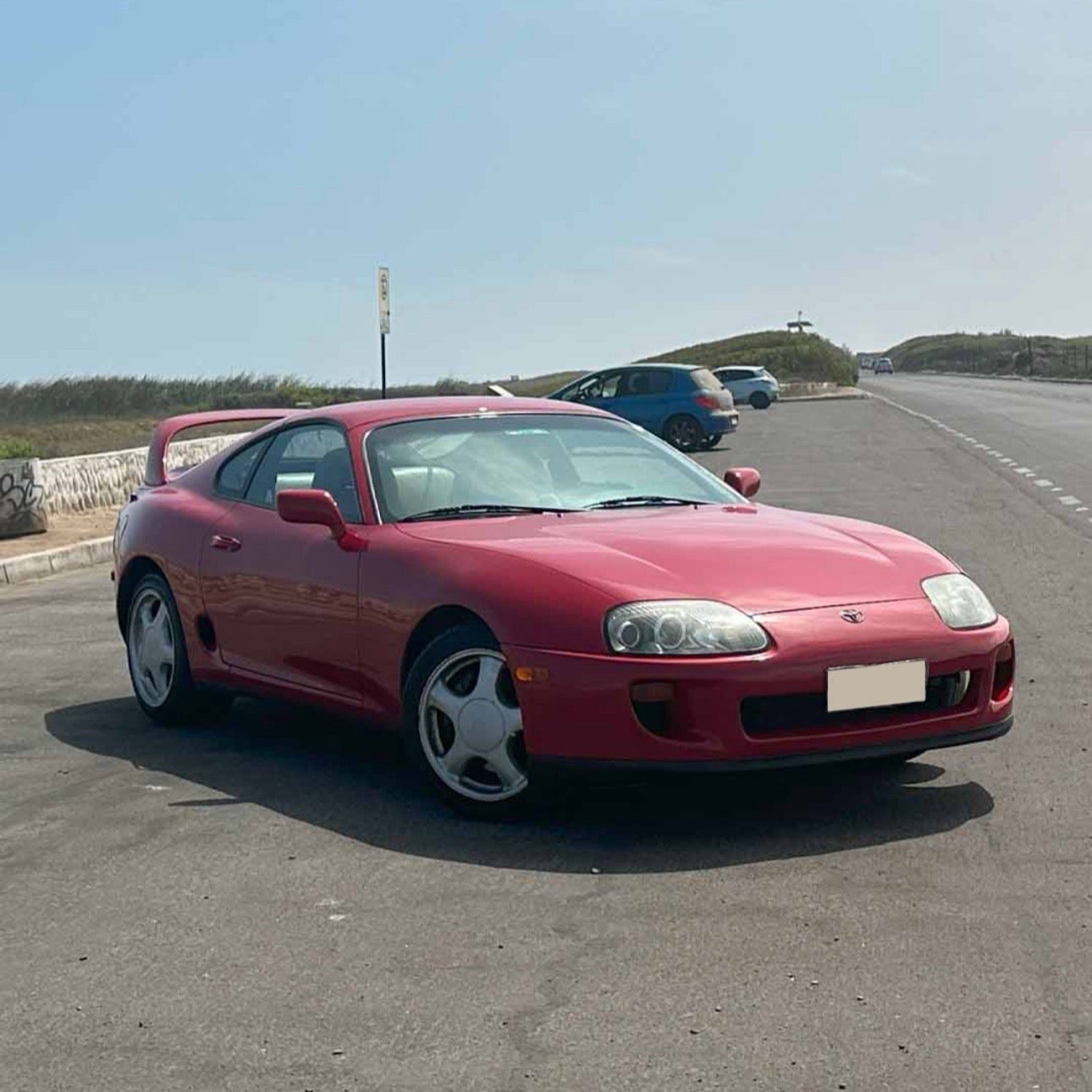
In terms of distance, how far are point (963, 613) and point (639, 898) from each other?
1590 mm

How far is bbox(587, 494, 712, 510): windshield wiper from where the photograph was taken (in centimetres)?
659

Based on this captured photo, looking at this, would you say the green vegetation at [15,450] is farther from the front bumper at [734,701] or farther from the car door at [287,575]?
the front bumper at [734,701]

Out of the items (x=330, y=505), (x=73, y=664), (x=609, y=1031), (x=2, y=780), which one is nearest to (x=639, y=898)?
(x=609, y=1031)

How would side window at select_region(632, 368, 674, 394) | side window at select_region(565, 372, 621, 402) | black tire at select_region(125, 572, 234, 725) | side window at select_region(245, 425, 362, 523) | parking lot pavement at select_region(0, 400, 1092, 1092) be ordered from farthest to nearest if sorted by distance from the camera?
1. side window at select_region(565, 372, 621, 402)
2. side window at select_region(632, 368, 674, 394)
3. black tire at select_region(125, 572, 234, 725)
4. side window at select_region(245, 425, 362, 523)
5. parking lot pavement at select_region(0, 400, 1092, 1092)

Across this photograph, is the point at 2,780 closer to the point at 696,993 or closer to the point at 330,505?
the point at 330,505

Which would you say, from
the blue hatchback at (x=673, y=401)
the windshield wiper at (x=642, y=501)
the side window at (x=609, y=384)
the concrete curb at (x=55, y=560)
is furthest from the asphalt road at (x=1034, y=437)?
the windshield wiper at (x=642, y=501)

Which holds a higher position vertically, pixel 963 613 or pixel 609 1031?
pixel 963 613

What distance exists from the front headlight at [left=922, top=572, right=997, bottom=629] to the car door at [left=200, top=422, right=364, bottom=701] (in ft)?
6.25

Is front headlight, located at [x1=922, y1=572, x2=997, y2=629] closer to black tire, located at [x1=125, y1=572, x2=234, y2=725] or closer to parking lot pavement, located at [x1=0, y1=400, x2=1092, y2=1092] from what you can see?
parking lot pavement, located at [x1=0, y1=400, x2=1092, y2=1092]

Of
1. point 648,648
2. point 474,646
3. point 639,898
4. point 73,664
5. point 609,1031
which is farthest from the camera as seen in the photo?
point 73,664

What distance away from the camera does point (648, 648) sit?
5.31 metres

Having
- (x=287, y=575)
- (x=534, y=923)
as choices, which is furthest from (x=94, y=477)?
(x=534, y=923)

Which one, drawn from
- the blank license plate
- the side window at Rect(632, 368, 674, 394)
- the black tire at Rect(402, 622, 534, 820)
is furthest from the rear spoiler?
the side window at Rect(632, 368, 674, 394)

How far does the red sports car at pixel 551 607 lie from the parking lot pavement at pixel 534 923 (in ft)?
0.94
